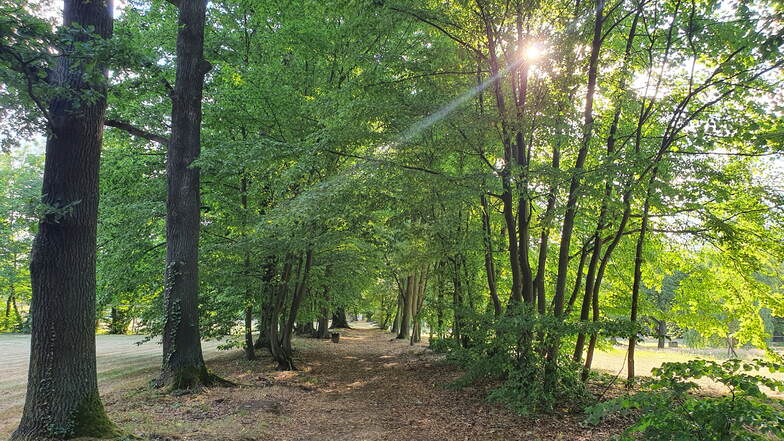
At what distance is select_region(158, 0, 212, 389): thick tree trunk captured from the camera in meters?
8.13

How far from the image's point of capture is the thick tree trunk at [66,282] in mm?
4445

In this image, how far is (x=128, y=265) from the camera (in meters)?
11.1

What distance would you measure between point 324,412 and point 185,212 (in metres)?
4.82

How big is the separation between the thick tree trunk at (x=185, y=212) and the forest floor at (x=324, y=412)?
2.77 feet

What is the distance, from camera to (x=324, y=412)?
7305 mm

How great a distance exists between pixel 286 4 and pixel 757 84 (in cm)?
1047

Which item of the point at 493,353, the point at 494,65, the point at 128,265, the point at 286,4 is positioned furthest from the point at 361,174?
the point at 128,265

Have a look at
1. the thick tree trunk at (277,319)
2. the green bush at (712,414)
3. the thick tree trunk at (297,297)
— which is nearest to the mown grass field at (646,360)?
the green bush at (712,414)

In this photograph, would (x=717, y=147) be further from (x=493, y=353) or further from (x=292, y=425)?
(x=292, y=425)

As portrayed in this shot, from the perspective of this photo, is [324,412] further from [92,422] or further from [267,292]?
[267,292]

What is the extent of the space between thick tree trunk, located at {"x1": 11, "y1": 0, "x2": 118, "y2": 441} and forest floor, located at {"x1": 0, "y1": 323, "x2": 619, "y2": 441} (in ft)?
2.97

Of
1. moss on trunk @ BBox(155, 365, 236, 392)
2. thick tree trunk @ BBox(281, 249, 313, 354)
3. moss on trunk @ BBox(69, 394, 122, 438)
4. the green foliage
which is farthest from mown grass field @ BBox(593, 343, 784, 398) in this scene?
moss on trunk @ BBox(69, 394, 122, 438)

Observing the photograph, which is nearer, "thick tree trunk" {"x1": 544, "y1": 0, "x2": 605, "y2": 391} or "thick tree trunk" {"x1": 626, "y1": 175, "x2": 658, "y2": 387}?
"thick tree trunk" {"x1": 626, "y1": 175, "x2": 658, "y2": 387}

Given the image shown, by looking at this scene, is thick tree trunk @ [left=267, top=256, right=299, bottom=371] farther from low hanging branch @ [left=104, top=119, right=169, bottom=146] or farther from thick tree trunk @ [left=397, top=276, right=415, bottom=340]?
thick tree trunk @ [left=397, top=276, right=415, bottom=340]
